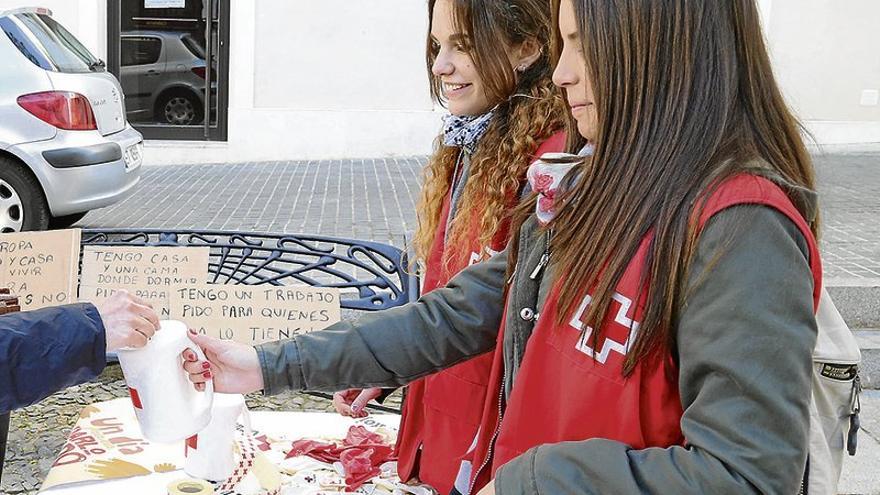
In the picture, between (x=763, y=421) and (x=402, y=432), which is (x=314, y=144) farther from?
(x=763, y=421)

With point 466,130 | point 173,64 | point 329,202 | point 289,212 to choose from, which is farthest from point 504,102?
point 173,64

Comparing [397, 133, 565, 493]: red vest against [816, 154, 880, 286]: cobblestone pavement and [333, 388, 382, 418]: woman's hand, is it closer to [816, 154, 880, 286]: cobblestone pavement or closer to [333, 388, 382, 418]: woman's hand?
[333, 388, 382, 418]: woman's hand

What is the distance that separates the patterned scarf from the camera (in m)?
1.45

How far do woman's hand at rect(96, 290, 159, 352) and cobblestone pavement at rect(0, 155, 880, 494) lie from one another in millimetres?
2147

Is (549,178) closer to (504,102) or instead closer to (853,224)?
(504,102)

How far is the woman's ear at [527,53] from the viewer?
208 cm

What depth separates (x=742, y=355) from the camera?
1156 millimetres

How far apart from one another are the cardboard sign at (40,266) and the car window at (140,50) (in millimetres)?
10361

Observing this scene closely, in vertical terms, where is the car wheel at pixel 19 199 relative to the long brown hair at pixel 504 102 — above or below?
below

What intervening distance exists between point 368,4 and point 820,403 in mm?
11363

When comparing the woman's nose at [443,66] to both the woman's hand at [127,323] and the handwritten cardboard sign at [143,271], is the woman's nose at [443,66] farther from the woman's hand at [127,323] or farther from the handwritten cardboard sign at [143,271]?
the woman's hand at [127,323]

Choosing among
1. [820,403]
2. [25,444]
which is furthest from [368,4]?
[820,403]

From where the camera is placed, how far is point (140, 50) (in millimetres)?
12086

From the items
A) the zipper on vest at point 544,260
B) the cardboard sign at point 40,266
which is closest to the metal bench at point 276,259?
the cardboard sign at point 40,266
